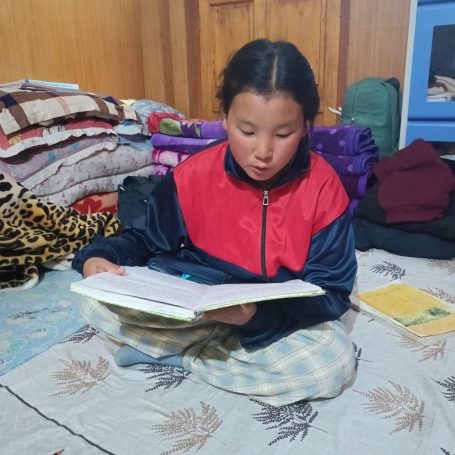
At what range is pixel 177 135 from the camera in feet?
6.26

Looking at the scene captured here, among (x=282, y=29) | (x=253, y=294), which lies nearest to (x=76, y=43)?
(x=282, y=29)

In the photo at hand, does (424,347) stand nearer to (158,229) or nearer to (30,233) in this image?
(158,229)

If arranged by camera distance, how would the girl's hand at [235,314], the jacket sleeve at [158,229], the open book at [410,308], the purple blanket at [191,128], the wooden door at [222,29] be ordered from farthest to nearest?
the wooden door at [222,29], the purple blanket at [191,128], the open book at [410,308], the jacket sleeve at [158,229], the girl's hand at [235,314]

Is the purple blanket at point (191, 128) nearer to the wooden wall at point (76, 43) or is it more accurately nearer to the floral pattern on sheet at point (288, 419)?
the wooden wall at point (76, 43)

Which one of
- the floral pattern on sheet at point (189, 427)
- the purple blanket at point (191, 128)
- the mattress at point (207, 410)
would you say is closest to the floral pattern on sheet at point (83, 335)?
the mattress at point (207, 410)

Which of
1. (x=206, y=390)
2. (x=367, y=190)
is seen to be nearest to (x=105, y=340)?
(x=206, y=390)

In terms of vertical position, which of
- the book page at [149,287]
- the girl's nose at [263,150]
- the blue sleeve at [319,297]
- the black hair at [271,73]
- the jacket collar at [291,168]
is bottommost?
the blue sleeve at [319,297]

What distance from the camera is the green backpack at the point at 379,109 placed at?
1.80m

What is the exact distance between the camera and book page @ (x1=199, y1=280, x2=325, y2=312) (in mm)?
534

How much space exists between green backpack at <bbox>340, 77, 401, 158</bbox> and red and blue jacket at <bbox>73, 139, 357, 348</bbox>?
3.70ft

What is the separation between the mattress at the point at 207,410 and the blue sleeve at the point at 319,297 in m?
0.12

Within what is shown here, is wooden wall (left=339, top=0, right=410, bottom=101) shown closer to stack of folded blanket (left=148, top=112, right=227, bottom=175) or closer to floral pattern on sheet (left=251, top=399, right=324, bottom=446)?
stack of folded blanket (left=148, top=112, right=227, bottom=175)

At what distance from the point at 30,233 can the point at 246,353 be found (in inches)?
30.9

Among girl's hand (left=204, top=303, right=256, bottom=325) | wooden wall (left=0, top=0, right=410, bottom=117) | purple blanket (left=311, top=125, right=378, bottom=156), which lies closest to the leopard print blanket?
wooden wall (left=0, top=0, right=410, bottom=117)
